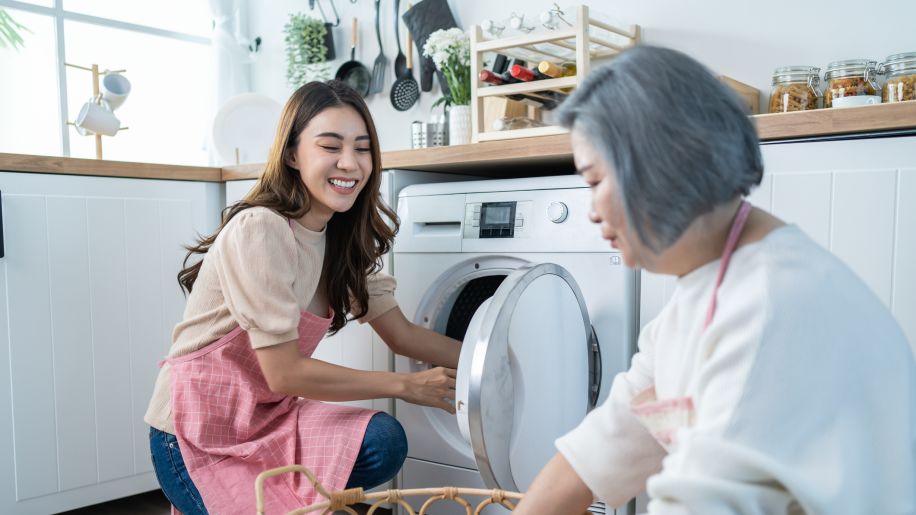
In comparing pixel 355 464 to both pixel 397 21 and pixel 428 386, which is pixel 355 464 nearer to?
pixel 428 386

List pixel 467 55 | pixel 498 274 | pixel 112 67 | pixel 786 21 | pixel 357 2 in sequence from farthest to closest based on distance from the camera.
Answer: pixel 112 67 → pixel 357 2 → pixel 467 55 → pixel 786 21 → pixel 498 274

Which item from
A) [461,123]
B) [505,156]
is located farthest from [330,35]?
[505,156]

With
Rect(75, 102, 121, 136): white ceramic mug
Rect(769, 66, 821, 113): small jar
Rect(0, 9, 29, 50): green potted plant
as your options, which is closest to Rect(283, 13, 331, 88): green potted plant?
Rect(75, 102, 121, 136): white ceramic mug

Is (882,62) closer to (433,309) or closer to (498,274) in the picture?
(498,274)

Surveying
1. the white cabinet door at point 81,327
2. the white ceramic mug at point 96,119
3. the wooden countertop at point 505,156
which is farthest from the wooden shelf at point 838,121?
the white ceramic mug at point 96,119

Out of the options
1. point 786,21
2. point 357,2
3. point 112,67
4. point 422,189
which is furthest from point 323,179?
point 112,67

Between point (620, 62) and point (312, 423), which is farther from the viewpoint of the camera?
point (312, 423)

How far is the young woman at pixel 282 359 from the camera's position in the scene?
1449 millimetres

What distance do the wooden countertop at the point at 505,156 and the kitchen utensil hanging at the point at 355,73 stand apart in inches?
28.0

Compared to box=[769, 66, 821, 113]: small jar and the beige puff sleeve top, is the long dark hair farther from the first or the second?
box=[769, 66, 821, 113]: small jar

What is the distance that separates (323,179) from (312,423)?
488mm

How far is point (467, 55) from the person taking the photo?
7.38 feet

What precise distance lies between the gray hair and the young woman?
2.92 feet

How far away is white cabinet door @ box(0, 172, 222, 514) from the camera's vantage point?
188 cm
